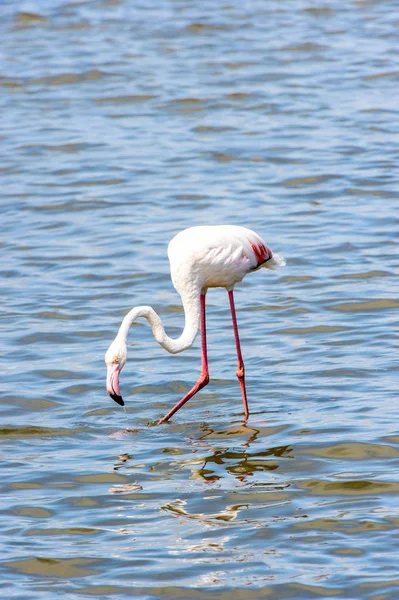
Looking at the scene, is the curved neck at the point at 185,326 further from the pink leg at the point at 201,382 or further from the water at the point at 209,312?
the water at the point at 209,312

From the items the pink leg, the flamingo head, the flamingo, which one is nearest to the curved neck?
the flamingo

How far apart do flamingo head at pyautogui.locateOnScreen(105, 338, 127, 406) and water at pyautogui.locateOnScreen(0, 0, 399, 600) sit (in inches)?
13.9

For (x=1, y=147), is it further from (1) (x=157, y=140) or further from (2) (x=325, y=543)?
(2) (x=325, y=543)

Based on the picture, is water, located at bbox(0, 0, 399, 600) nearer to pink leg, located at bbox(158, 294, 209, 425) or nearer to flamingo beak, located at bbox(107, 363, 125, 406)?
pink leg, located at bbox(158, 294, 209, 425)

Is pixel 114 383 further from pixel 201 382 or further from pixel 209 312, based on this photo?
pixel 209 312

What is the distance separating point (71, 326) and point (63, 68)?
10709 millimetres

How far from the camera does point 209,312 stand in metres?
10.9

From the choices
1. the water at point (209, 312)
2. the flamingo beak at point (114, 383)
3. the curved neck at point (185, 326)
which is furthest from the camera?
the curved neck at point (185, 326)

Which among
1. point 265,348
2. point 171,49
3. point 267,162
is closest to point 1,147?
point 267,162

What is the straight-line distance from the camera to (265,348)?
970cm

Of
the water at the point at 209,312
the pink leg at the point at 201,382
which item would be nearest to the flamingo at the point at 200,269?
the pink leg at the point at 201,382

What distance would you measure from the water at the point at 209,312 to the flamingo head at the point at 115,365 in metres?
0.35

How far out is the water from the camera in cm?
619

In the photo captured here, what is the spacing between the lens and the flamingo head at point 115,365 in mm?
7848
